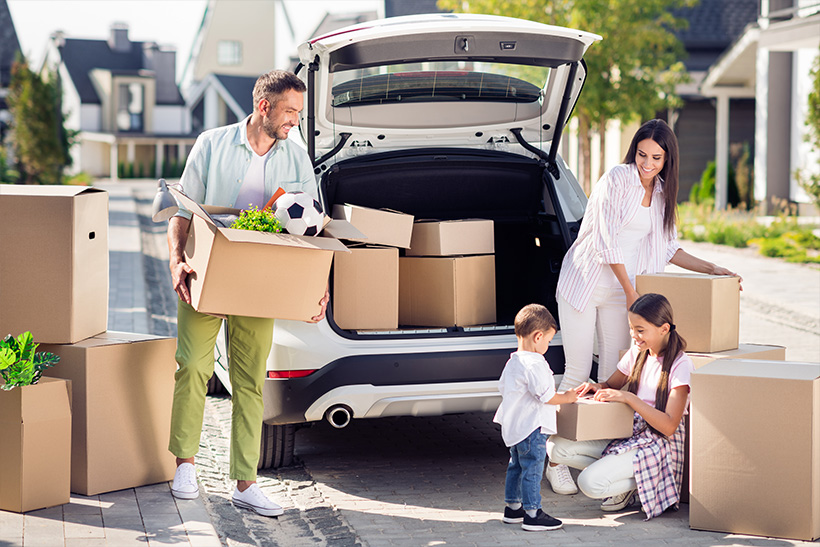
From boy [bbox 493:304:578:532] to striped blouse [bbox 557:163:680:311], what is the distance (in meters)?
0.49

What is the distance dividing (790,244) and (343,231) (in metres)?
11.7

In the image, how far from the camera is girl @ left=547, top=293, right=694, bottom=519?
442 cm

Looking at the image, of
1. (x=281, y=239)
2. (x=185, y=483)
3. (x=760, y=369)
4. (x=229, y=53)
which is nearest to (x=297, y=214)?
(x=281, y=239)

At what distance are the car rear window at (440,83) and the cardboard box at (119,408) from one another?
5.21ft

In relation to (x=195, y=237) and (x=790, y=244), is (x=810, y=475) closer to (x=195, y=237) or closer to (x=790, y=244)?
(x=195, y=237)

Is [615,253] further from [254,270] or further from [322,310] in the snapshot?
[254,270]

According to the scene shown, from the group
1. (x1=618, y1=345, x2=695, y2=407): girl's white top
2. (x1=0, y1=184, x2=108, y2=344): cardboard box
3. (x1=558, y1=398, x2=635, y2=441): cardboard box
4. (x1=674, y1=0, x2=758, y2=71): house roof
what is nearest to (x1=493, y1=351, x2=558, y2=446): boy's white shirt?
(x1=558, y1=398, x2=635, y2=441): cardboard box

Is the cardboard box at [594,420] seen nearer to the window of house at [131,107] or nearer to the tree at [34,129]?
the tree at [34,129]

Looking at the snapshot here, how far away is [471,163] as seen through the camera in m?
5.71

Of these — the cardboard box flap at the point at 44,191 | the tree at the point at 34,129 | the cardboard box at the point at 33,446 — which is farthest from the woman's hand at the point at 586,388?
the tree at the point at 34,129

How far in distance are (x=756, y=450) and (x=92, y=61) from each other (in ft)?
184

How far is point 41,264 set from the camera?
442cm

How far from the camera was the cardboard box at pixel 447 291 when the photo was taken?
5.37 metres

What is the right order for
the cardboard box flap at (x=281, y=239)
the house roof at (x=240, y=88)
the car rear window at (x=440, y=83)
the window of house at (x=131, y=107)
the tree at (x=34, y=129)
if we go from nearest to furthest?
the cardboard box flap at (x=281, y=239), the car rear window at (x=440, y=83), the tree at (x=34, y=129), the house roof at (x=240, y=88), the window of house at (x=131, y=107)
